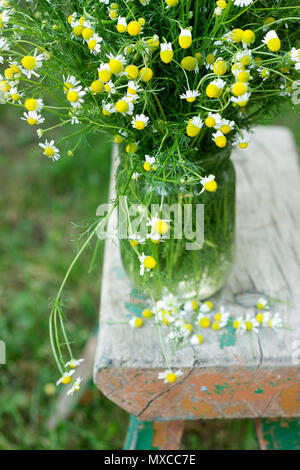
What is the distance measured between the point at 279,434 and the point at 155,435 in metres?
0.24

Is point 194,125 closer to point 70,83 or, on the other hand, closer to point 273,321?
point 70,83

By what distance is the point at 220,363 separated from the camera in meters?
0.79

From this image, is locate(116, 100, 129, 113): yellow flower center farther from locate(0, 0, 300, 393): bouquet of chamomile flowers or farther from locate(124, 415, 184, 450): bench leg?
locate(124, 415, 184, 450): bench leg

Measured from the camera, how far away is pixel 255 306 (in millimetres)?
880

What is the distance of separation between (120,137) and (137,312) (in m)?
0.36

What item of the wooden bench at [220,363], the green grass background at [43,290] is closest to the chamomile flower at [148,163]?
the wooden bench at [220,363]

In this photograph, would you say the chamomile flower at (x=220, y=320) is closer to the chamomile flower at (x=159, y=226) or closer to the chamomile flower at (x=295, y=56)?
the chamomile flower at (x=159, y=226)

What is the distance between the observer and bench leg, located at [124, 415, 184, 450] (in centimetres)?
94

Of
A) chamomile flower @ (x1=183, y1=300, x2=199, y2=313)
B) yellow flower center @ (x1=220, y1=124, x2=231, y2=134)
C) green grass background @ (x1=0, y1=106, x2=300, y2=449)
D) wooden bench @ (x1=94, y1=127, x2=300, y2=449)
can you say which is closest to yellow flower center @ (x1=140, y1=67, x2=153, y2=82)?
yellow flower center @ (x1=220, y1=124, x2=231, y2=134)

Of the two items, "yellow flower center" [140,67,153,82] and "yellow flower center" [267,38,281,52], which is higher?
"yellow flower center" [267,38,281,52]

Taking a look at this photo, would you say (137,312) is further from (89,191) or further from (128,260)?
(89,191)

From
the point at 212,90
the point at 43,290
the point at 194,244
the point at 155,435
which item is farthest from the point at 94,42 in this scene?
the point at 43,290

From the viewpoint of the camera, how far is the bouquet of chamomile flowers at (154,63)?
0.55 metres

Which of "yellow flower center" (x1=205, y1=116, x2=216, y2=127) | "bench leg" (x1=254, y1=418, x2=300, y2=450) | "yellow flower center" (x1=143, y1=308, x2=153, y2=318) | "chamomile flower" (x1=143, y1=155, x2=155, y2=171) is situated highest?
"yellow flower center" (x1=205, y1=116, x2=216, y2=127)
